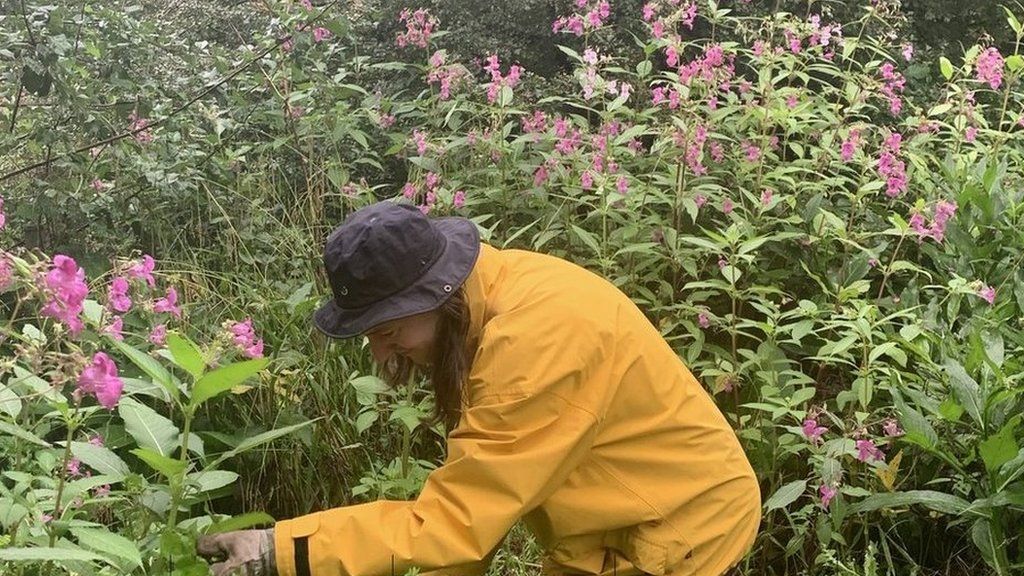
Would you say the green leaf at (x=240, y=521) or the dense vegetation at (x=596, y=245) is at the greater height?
the green leaf at (x=240, y=521)

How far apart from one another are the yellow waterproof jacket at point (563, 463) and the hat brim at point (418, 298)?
9 cm

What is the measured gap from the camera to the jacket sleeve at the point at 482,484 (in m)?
1.86

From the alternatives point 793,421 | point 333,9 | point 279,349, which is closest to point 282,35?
point 333,9

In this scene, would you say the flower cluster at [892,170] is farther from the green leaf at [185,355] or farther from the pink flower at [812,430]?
the green leaf at [185,355]

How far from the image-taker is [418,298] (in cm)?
192

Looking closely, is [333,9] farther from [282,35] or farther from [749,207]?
[749,207]

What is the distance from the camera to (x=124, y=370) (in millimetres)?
3346

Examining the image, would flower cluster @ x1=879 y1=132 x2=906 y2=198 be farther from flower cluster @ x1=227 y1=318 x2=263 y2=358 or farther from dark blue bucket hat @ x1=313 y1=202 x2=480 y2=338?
flower cluster @ x1=227 y1=318 x2=263 y2=358

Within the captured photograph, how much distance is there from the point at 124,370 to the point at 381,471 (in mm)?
862

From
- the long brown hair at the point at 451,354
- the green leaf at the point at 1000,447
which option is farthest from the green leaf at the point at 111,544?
the green leaf at the point at 1000,447

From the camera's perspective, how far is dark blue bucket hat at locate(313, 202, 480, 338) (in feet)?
6.20

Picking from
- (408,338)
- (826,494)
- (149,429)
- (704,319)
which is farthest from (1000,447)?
(149,429)

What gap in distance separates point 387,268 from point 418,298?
78 mm

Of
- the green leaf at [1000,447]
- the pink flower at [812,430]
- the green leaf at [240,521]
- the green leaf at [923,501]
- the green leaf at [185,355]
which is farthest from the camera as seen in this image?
the pink flower at [812,430]
